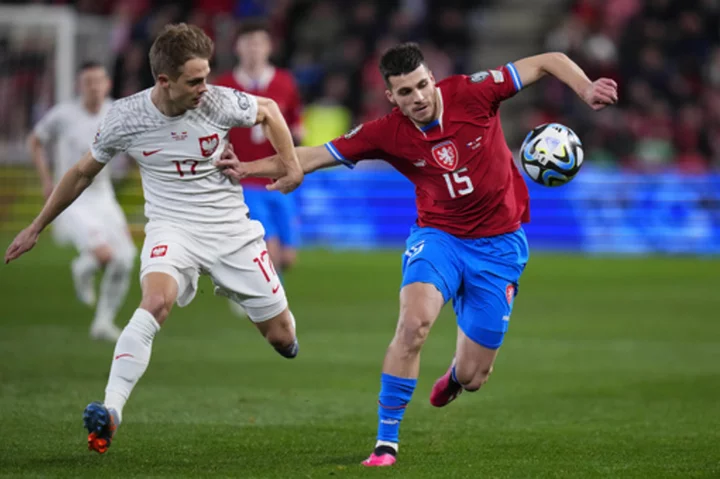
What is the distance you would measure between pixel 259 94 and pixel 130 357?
656cm

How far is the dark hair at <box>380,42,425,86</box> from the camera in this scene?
704 centimetres

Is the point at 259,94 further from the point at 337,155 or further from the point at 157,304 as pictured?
the point at 157,304

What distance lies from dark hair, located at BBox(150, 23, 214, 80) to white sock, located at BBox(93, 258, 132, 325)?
5561mm

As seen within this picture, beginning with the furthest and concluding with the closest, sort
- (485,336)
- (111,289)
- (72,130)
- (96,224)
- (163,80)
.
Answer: (72,130) → (96,224) → (111,289) → (485,336) → (163,80)

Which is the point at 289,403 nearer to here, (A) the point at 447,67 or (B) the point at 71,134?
(B) the point at 71,134

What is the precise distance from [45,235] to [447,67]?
→ 8.92 m

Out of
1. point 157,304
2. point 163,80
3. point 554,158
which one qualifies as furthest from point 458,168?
point 157,304

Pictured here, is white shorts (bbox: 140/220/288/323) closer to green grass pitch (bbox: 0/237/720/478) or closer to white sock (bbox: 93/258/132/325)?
green grass pitch (bbox: 0/237/720/478)

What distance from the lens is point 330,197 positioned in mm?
22734

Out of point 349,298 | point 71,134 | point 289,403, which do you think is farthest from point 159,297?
point 349,298

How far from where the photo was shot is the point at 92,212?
12.6 m

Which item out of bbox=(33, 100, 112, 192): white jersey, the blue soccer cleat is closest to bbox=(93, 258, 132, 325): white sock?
bbox=(33, 100, 112, 192): white jersey

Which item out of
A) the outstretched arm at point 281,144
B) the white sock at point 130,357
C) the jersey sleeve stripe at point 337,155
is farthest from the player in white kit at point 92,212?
the white sock at point 130,357

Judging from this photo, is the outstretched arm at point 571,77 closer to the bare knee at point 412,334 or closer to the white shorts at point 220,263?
the bare knee at point 412,334
